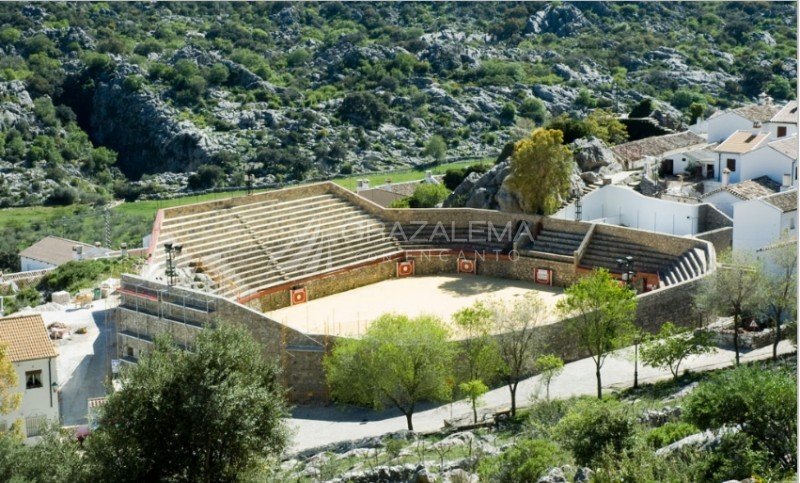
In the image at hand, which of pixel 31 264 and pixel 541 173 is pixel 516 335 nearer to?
pixel 541 173

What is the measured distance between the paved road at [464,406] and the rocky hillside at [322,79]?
111 ft

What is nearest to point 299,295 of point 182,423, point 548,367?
point 548,367

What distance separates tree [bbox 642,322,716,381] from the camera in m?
33.3

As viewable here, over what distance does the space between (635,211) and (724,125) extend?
41.9 feet

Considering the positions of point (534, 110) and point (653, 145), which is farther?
point (534, 110)

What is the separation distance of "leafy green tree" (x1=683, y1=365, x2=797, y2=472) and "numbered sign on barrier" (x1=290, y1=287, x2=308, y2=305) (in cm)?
2456

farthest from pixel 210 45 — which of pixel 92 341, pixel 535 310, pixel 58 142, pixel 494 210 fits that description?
pixel 535 310

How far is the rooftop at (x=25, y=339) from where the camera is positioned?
111 feet

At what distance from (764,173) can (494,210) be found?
11751 mm

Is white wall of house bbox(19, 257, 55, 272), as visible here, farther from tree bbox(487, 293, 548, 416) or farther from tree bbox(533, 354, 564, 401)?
tree bbox(533, 354, 564, 401)

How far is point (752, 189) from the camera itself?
49.3 m

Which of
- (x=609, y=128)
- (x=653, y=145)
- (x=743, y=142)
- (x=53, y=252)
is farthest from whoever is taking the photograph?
(x=609, y=128)

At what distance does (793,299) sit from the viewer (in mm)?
34688

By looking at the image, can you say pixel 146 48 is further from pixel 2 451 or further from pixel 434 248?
pixel 2 451
